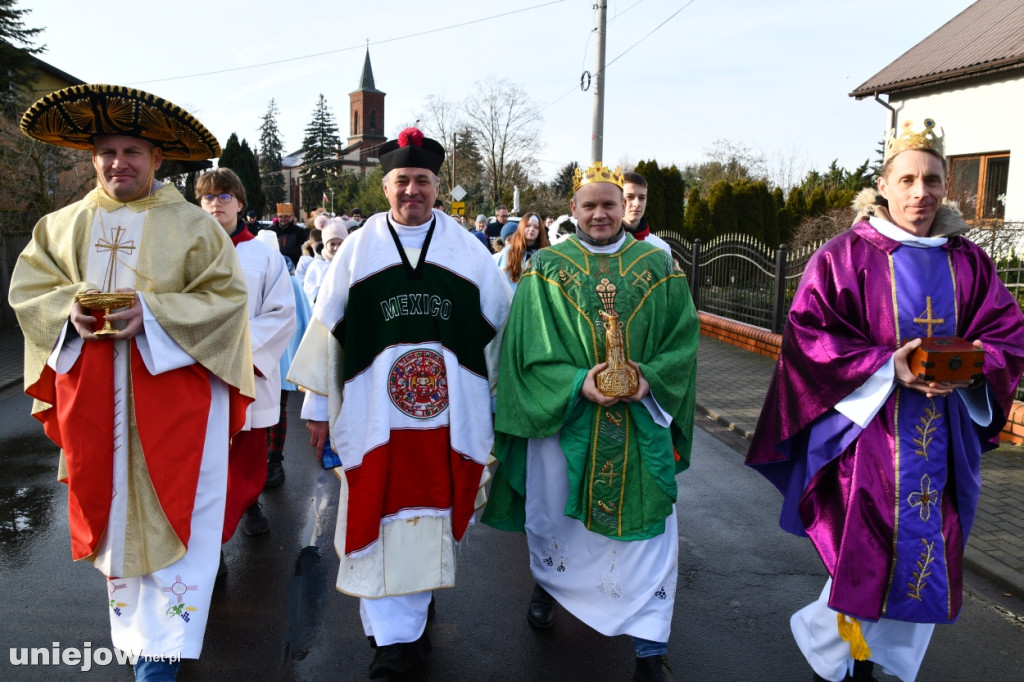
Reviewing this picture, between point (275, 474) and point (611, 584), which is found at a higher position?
point (611, 584)

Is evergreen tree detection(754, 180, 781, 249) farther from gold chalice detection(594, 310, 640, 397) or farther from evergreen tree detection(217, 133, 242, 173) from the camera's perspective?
evergreen tree detection(217, 133, 242, 173)

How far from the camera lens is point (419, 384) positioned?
3223 mm

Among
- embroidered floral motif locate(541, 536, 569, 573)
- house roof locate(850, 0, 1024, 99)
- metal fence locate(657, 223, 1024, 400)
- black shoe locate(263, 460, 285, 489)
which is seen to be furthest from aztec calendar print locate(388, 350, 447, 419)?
house roof locate(850, 0, 1024, 99)

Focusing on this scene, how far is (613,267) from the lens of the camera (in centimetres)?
337

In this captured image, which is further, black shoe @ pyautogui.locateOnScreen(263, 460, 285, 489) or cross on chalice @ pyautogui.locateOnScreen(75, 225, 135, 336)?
black shoe @ pyautogui.locateOnScreen(263, 460, 285, 489)

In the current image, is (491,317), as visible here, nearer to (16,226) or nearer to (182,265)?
(182,265)

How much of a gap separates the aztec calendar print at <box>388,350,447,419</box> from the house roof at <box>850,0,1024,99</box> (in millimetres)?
16132

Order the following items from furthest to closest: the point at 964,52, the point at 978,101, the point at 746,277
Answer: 1. the point at 964,52
2. the point at 978,101
3. the point at 746,277

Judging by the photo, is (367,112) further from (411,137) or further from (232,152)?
(411,137)

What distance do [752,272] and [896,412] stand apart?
29.9 ft

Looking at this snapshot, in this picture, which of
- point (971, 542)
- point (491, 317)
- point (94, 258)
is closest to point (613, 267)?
point (491, 317)

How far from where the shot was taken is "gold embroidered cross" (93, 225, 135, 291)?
9.89ft

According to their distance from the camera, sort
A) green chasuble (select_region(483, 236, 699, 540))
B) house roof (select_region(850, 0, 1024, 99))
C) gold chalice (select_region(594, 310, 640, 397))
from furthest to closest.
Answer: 1. house roof (select_region(850, 0, 1024, 99))
2. green chasuble (select_region(483, 236, 699, 540))
3. gold chalice (select_region(594, 310, 640, 397))

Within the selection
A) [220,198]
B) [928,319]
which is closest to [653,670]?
[928,319]
